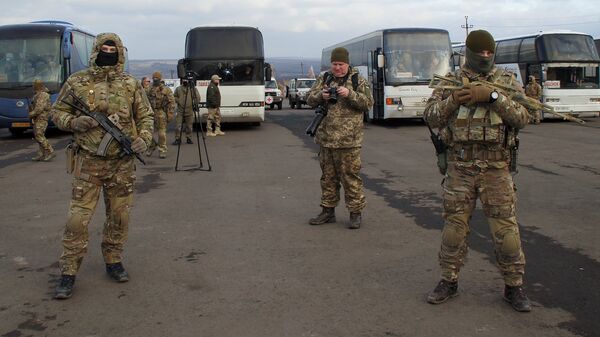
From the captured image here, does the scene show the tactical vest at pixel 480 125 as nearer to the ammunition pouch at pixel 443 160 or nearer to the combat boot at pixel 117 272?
the ammunition pouch at pixel 443 160

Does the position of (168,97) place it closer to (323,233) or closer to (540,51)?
(323,233)

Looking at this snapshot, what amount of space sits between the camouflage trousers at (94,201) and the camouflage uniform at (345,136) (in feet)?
7.63

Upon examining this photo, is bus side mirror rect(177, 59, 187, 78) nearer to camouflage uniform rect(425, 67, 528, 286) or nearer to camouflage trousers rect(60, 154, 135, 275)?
camouflage trousers rect(60, 154, 135, 275)

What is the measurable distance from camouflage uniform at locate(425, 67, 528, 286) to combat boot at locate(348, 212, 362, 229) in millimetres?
2276

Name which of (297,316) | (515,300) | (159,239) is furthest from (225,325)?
(159,239)

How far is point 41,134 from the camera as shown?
12.3 m

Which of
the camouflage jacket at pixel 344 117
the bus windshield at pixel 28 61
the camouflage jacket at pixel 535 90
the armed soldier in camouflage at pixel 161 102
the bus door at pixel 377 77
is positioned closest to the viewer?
the camouflage jacket at pixel 344 117

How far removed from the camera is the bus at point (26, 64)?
16844 millimetres

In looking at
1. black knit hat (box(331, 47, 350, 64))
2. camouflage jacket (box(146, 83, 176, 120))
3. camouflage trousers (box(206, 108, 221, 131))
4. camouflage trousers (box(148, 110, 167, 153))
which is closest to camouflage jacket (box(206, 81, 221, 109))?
camouflage trousers (box(206, 108, 221, 131))

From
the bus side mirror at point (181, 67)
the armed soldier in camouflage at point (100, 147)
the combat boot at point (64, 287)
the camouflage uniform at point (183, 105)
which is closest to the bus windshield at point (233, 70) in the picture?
the bus side mirror at point (181, 67)

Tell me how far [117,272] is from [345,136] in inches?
107

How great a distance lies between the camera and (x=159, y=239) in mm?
6168

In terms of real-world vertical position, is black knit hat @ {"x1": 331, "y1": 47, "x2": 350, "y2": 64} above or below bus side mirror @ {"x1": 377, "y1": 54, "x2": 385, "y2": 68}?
below

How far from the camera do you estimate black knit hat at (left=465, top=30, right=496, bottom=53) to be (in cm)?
405
